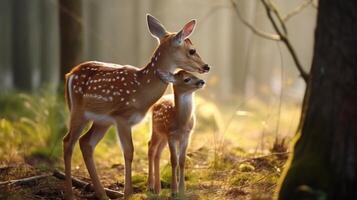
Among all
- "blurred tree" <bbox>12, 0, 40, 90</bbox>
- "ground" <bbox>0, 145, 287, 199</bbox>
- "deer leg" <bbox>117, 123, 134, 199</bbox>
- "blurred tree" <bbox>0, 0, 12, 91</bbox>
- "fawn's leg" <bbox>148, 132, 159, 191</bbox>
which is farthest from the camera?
"blurred tree" <bbox>0, 0, 12, 91</bbox>

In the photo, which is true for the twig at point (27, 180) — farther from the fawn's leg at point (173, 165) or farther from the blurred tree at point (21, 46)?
the blurred tree at point (21, 46)

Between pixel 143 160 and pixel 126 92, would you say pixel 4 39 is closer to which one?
pixel 143 160

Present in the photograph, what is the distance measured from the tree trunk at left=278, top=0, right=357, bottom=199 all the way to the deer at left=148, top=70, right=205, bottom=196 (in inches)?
69.7

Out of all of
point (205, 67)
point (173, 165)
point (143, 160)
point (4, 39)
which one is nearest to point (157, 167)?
point (173, 165)

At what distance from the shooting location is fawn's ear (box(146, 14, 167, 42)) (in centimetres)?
651

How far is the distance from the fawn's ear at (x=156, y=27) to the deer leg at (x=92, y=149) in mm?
1168

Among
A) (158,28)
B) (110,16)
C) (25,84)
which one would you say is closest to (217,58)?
(110,16)

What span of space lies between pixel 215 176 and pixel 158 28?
176 centimetres

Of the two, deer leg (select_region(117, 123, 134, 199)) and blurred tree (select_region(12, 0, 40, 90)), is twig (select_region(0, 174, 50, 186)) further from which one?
blurred tree (select_region(12, 0, 40, 90))

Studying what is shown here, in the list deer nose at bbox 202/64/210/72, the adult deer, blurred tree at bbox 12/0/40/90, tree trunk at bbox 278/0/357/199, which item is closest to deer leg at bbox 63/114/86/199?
the adult deer

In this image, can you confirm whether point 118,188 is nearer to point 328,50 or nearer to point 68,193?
point 68,193

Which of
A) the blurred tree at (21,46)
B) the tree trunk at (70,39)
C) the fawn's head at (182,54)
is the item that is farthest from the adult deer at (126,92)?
the blurred tree at (21,46)

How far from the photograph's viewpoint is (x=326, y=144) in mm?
4574

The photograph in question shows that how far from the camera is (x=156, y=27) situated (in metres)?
6.56
